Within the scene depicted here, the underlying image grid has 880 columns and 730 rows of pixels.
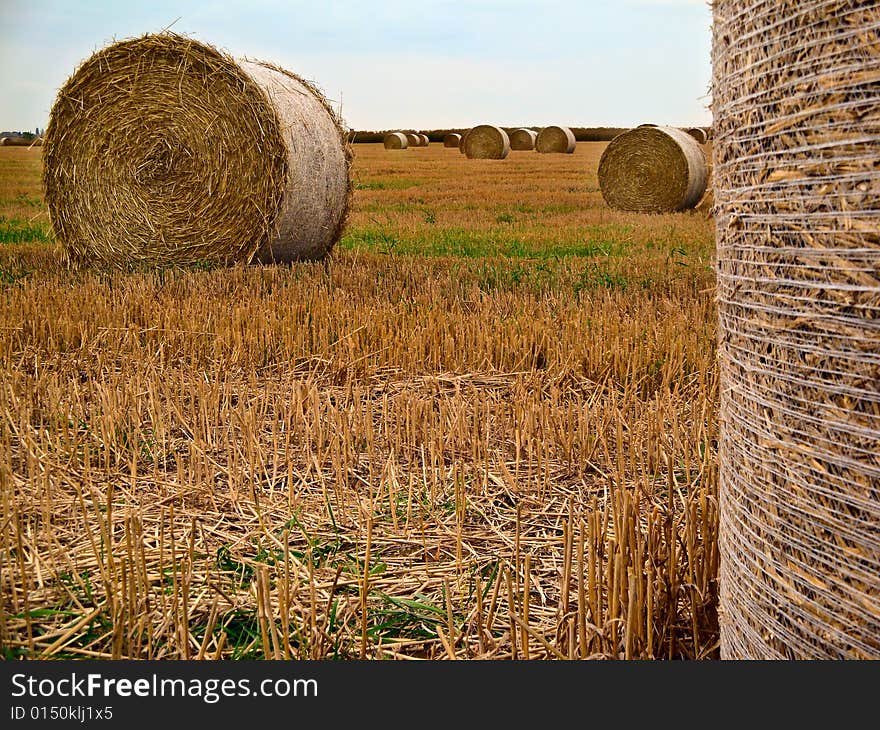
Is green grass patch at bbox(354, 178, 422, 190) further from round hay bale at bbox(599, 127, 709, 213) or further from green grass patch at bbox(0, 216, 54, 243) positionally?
green grass patch at bbox(0, 216, 54, 243)

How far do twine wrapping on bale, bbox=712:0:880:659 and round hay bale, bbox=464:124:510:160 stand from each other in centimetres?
2974

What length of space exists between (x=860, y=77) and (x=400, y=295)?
229 inches

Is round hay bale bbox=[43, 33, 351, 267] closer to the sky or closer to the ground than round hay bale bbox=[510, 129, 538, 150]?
closer to the ground

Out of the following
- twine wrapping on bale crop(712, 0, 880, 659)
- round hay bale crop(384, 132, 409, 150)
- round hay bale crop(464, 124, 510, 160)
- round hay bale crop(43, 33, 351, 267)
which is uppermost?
round hay bale crop(384, 132, 409, 150)

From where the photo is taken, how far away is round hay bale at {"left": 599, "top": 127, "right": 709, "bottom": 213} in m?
15.8

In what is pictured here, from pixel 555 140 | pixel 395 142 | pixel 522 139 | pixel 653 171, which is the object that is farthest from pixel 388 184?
pixel 395 142

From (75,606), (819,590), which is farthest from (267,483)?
(819,590)

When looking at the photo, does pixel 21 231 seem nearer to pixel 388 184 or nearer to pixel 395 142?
pixel 388 184

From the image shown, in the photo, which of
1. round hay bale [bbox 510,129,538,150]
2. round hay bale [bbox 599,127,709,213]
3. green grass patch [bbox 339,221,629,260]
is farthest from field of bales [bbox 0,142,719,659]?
round hay bale [bbox 510,129,538,150]

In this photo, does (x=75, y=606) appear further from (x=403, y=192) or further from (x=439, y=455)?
(x=403, y=192)

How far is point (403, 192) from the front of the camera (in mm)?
19469

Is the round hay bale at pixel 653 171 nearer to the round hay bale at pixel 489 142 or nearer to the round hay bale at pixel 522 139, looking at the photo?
the round hay bale at pixel 489 142

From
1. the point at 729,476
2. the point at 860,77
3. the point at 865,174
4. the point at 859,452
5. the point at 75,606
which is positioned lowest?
the point at 75,606

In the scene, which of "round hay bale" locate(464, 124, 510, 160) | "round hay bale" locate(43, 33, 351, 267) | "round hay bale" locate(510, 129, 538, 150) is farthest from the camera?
"round hay bale" locate(510, 129, 538, 150)
